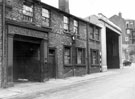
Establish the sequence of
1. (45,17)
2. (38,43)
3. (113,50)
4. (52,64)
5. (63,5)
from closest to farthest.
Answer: (38,43)
(45,17)
(52,64)
(63,5)
(113,50)

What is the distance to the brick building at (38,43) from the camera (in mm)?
12812

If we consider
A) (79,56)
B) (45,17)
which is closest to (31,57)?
(45,17)

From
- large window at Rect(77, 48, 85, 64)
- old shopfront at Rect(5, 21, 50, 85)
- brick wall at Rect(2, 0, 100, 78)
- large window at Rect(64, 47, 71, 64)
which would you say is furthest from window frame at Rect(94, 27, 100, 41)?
old shopfront at Rect(5, 21, 50, 85)

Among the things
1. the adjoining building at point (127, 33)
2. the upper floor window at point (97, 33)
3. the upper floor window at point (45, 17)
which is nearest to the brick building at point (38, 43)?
the upper floor window at point (45, 17)

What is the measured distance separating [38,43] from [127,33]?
77232 millimetres

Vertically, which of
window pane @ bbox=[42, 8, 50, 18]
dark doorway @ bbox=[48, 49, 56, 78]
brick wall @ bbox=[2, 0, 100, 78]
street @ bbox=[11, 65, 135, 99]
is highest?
window pane @ bbox=[42, 8, 50, 18]

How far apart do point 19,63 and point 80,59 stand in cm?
833

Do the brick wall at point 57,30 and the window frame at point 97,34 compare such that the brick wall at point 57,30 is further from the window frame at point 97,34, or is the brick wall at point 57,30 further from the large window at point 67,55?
the window frame at point 97,34

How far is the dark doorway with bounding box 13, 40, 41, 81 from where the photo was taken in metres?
16.2

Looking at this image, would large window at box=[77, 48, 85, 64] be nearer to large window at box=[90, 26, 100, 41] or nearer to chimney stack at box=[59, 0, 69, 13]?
large window at box=[90, 26, 100, 41]

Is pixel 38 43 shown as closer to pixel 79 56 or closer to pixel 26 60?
pixel 26 60

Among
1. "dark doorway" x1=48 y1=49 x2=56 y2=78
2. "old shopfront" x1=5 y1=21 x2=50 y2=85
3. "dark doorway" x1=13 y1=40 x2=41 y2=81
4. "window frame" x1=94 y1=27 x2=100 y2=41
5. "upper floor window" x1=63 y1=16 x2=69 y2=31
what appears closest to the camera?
"old shopfront" x1=5 y1=21 x2=50 y2=85

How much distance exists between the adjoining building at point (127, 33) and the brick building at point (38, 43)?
54.3 metres

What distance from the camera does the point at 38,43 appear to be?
52.4ft
